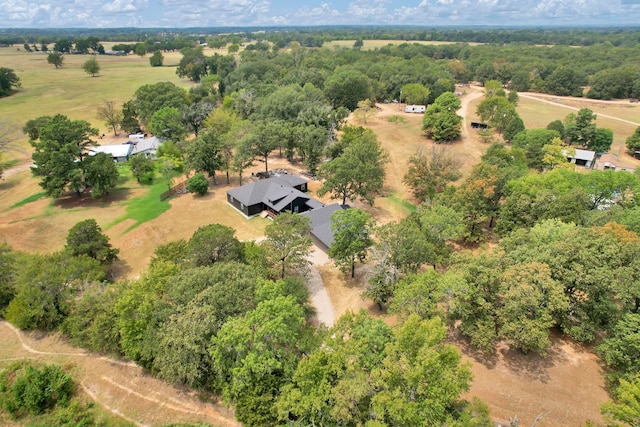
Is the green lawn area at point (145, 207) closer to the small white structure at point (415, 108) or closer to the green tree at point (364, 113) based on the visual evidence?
the green tree at point (364, 113)

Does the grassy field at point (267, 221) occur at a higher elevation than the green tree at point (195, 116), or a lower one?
lower

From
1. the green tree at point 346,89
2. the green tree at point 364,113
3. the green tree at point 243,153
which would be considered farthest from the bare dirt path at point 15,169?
the green tree at point 364,113

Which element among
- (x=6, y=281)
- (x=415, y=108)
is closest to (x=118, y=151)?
(x=6, y=281)

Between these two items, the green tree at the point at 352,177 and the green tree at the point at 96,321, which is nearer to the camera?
the green tree at the point at 96,321

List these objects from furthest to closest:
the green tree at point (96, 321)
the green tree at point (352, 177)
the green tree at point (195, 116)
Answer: the green tree at point (195, 116) → the green tree at point (352, 177) → the green tree at point (96, 321)

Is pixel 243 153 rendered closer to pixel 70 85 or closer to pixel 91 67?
pixel 70 85

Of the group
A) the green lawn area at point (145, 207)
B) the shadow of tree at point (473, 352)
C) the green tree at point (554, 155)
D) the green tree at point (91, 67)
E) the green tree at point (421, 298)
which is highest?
the green tree at point (91, 67)
